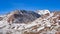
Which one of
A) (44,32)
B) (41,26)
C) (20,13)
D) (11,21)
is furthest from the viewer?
(20,13)

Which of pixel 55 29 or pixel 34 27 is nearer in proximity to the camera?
pixel 55 29

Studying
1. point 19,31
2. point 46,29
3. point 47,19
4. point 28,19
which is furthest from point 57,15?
point 28,19

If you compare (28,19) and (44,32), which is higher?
(28,19)

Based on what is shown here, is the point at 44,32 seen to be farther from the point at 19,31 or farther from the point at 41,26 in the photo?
the point at 19,31

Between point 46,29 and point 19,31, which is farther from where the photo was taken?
point 19,31

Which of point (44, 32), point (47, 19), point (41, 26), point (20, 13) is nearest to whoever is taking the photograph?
point (44, 32)

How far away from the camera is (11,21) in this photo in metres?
18.1

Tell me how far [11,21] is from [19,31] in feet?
12.8

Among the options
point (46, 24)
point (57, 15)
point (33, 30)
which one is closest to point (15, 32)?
point (33, 30)

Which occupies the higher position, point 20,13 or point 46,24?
point 20,13

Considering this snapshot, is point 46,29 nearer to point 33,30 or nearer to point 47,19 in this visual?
point 33,30

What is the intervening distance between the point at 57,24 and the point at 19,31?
3.03m

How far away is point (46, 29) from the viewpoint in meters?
13.2

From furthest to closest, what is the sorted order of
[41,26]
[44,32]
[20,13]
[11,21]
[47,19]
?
[20,13] → [11,21] → [47,19] → [41,26] → [44,32]
